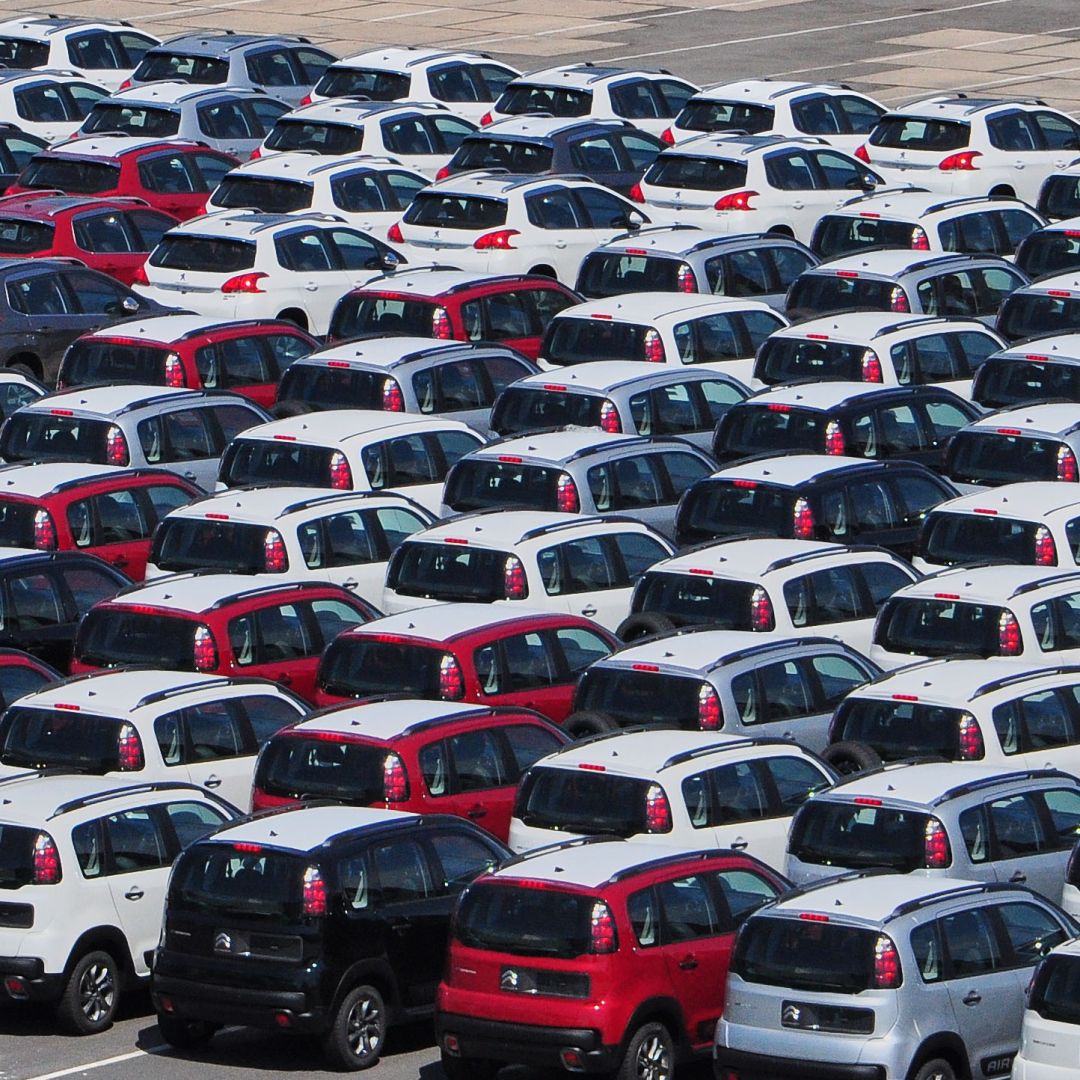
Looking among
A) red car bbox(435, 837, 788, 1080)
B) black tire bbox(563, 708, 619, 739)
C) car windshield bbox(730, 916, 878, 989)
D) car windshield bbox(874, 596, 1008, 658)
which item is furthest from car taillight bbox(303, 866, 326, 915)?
car windshield bbox(874, 596, 1008, 658)

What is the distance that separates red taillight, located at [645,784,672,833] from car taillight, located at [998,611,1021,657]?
4.33 metres

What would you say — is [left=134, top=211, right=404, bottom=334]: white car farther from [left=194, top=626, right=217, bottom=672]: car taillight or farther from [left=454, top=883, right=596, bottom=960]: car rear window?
[left=454, top=883, right=596, bottom=960]: car rear window

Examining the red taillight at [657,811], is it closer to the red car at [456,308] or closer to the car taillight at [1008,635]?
the car taillight at [1008,635]

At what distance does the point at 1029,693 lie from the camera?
21750 mm

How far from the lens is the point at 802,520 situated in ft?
85.7

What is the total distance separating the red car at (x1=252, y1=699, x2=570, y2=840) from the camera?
2066 centimetres

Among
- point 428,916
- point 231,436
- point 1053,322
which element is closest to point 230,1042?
point 428,916

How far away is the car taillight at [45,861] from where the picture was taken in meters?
19.5

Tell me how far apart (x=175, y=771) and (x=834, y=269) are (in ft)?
45.7

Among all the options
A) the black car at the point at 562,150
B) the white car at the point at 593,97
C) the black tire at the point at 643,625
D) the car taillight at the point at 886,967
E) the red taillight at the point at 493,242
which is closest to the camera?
the car taillight at the point at 886,967

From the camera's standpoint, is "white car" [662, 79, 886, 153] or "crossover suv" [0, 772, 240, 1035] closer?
"crossover suv" [0, 772, 240, 1035]

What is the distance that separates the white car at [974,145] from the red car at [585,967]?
22.8 m

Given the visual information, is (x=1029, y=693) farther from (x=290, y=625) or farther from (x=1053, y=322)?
(x=1053, y=322)

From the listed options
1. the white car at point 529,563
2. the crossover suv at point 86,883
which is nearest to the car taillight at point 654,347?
the white car at point 529,563
